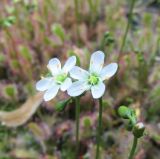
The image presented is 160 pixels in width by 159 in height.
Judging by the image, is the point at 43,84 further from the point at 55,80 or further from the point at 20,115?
the point at 20,115

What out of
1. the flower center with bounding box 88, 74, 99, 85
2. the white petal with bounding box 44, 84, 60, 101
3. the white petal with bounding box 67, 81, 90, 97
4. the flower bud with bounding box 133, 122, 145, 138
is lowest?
the flower bud with bounding box 133, 122, 145, 138

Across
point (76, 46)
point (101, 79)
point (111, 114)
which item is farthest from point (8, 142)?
point (101, 79)

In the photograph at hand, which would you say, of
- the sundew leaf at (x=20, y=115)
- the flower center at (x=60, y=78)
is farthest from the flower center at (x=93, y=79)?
the sundew leaf at (x=20, y=115)

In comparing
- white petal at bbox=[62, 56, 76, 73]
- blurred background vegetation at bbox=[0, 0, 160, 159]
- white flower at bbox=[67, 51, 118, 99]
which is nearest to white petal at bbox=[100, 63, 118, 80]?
white flower at bbox=[67, 51, 118, 99]

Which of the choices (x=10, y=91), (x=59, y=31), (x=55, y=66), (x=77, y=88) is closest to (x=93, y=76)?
(x=77, y=88)

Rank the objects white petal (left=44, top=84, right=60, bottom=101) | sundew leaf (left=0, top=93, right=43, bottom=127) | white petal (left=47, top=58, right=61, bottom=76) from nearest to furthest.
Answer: white petal (left=44, top=84, right=60, bottom=101), white petal (left=47, top=58, right=61, bottom=76), sundew leaf (left=0, top=93, right=43, bottom=127)

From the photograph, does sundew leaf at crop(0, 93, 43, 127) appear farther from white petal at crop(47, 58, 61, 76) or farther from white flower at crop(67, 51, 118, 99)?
white flower at crop(67, 51, 118, 99)

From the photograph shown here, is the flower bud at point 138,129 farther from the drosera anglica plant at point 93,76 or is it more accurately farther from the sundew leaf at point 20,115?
the sundew leaf at point 20,115
